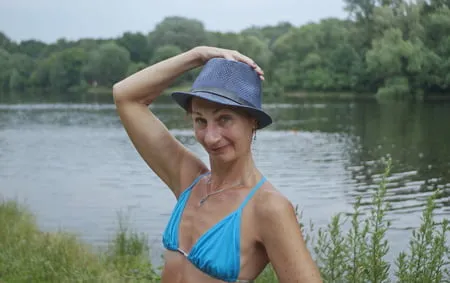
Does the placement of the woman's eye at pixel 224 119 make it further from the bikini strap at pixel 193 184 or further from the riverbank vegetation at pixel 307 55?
the riverbank vegetation at pixel 307 55

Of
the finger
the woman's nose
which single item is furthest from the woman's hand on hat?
the woman's nose

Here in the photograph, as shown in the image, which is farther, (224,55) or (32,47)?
(32,47)

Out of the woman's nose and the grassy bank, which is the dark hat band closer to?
the woman's nose

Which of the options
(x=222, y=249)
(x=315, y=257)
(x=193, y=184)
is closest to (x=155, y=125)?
(x=193, y=184)

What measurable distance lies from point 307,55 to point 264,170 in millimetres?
67298

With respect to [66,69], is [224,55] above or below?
above

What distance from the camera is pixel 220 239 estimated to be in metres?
2.32

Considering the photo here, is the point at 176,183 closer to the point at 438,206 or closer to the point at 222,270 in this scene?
the point at 222,270

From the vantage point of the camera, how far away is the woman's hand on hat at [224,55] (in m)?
2.45

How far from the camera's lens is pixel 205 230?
239 cm

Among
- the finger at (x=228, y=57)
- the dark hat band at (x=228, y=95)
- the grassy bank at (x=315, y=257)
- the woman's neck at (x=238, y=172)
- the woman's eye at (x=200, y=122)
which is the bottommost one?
the grassy bank at (x=315, y=257)

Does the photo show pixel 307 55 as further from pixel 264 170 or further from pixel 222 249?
pixel 222 249

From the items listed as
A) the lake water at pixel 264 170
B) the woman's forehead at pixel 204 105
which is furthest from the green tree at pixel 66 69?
the woman's forehead at pixel 204 105

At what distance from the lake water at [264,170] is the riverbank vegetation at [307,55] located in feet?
25.0
